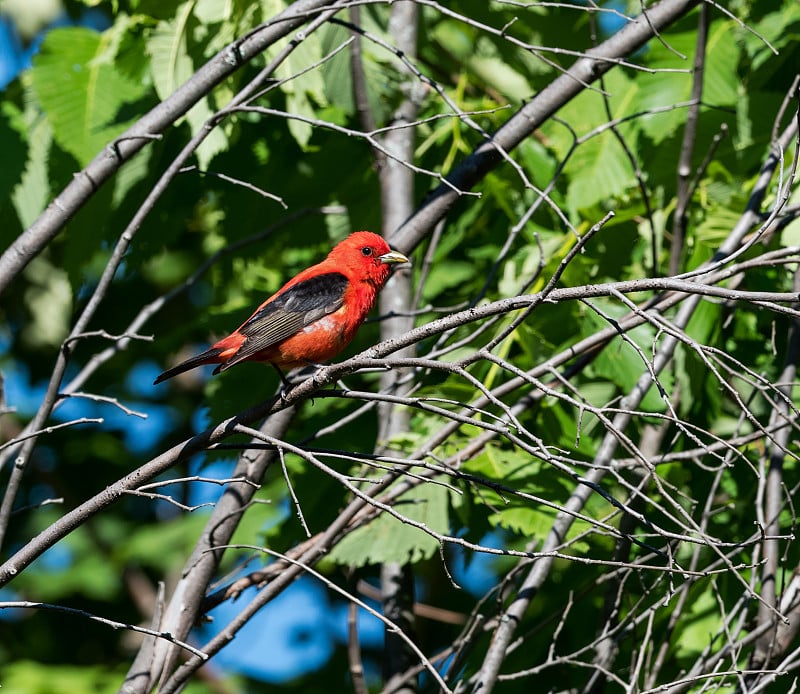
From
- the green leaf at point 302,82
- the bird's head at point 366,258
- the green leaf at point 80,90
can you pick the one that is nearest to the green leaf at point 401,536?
the bird's head at point 366,258

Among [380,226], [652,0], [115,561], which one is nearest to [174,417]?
[115,561]

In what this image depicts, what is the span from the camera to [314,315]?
4223 millimetres

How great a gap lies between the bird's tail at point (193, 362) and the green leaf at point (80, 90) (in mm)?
931

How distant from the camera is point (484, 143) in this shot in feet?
12.9

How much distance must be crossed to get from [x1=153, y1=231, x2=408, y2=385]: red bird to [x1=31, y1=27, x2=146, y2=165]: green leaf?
96 centimetres

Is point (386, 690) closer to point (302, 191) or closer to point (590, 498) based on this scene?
point (590, 498)

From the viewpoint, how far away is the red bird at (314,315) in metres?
4.09

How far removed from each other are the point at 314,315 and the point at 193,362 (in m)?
0.55

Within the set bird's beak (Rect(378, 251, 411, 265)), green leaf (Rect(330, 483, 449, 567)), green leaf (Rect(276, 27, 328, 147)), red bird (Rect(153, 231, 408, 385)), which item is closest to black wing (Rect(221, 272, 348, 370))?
red bird (Rect(153, 231, 408, 385))

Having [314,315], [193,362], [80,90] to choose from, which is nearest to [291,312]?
[314,315]

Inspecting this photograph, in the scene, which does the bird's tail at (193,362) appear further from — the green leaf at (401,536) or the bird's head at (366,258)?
the green leaf at (401,536)

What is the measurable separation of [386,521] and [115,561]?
570cm

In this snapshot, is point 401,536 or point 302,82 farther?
point 302,82

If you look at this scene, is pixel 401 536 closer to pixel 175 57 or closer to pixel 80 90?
pixel 175 57
